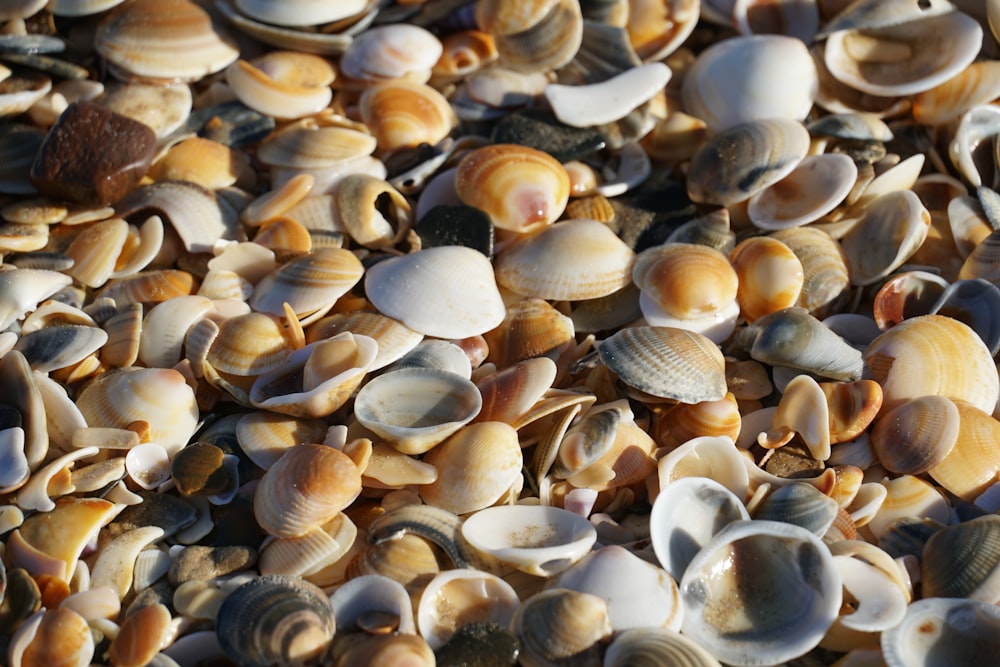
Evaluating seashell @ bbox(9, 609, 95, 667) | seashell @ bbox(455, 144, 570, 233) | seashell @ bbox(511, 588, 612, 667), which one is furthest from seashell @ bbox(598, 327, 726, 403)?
seashell @ bbox(9, 609, 95, 667)

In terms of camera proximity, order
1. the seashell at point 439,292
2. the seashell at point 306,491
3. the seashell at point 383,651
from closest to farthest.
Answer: the seashell at point 383,651, the seashell at point 306,491, the seashell at point 439,292

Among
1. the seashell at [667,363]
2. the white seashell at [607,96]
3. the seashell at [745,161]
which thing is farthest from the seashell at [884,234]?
the white seashell at [607,96]

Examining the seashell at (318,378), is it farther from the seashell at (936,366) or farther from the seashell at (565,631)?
the seashell at (936,366)

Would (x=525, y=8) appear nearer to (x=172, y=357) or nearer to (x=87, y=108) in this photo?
(x=87, y=108)

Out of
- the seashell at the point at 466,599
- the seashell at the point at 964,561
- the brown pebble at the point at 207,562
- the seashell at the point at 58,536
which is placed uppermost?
the seashell at the point at 58,536

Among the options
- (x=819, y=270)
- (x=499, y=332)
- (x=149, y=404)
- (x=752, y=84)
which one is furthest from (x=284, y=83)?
(x=819, y=270)

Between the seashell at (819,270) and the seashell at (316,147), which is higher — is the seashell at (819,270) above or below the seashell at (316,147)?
below
